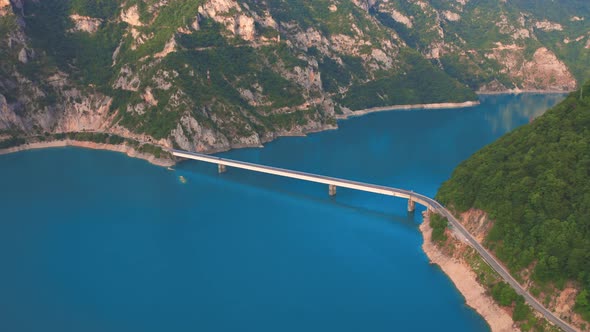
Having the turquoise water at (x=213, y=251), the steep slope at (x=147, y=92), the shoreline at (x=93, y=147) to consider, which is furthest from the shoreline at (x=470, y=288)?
the steep slope at (x=147, y=92)

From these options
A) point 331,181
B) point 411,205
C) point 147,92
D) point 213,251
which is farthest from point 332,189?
point 147,92

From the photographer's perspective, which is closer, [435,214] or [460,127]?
[435,214]

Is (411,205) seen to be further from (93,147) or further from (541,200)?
(93,147)

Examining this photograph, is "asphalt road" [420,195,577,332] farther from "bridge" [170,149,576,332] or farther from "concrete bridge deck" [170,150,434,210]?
"concrete bridge deck" [170,150,434,210]

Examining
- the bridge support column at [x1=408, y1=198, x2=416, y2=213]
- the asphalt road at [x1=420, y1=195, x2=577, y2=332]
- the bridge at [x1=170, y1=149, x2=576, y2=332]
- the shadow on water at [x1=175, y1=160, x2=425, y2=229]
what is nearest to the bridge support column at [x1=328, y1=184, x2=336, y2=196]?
the bridge at [x1=170, y1=149, x2=576, y2=332]

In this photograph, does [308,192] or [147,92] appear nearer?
[308,192]

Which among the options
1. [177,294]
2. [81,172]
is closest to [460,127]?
[81,172]

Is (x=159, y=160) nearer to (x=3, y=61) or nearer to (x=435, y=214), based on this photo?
(x=3, y=61)
